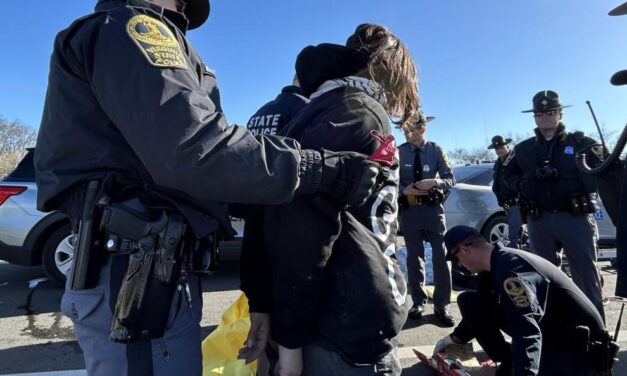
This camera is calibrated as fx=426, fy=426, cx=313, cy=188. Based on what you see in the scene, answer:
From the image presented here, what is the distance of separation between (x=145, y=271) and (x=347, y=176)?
609mm

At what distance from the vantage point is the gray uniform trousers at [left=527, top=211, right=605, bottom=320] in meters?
3.61

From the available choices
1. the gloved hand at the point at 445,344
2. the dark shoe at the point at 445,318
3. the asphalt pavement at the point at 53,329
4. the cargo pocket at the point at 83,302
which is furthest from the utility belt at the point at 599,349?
the cargo pocket at the point at 83,302

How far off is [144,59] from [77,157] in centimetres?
37

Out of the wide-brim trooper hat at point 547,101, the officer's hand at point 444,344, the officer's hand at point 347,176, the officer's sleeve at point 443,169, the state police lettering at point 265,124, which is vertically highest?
the wide-brim trooper hat at point 547,101

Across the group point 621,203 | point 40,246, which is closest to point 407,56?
point 621,203

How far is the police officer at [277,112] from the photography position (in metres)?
3.16

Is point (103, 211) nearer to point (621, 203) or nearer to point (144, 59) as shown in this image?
point (144, 59)

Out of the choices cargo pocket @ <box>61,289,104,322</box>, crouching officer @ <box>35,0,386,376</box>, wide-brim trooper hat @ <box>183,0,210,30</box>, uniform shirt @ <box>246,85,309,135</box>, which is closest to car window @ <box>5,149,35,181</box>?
uniform shirt @ <box>246,85,309,135</box>

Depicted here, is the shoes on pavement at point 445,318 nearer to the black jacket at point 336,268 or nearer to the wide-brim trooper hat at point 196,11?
the black jacket at point 336,268

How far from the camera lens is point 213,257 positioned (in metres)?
1.39

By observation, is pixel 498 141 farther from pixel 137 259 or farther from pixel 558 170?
pixel 137 259

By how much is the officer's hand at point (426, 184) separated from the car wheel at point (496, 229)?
10.5 ft

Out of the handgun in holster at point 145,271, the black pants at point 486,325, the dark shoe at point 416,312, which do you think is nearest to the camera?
the handgun in holster at point 145,271

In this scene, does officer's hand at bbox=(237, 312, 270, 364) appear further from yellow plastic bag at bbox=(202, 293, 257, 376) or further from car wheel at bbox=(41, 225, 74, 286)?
car wheel at bbox=(41, 225, 74, 286)
